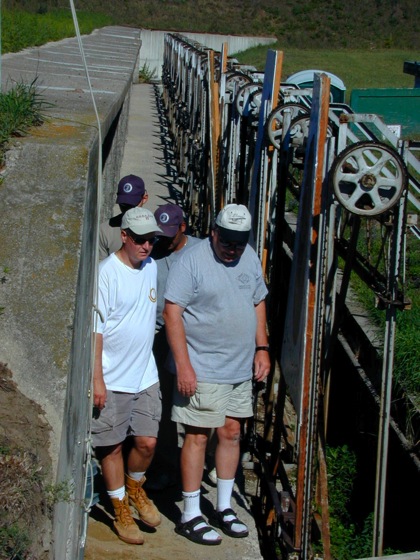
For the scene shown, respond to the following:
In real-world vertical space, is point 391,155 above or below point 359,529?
above

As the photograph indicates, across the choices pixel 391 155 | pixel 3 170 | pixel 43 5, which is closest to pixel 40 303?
pixel 3 170

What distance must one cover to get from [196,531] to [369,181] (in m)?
2.04

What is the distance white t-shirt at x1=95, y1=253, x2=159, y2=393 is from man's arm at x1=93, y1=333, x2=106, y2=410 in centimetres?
6

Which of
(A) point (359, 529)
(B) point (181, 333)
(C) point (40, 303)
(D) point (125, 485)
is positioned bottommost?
(A) point (359, 529)

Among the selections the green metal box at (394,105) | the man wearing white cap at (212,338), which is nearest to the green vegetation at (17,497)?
the man wearing white cap at (212,338)

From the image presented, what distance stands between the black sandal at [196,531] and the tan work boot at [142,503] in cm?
15

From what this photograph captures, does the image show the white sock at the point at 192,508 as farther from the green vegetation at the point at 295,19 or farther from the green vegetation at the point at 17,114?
the green vegetation at the point at 295,19

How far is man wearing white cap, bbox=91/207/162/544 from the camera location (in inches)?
170

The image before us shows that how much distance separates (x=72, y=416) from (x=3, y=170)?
1.22 metres

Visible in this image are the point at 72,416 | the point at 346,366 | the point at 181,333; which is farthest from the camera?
the point at 346,366

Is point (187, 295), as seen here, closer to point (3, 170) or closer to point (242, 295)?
point (242, 295)

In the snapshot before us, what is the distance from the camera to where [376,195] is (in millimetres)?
3557

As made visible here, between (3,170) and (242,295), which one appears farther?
(242,295)

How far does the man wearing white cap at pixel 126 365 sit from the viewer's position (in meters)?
4.31
